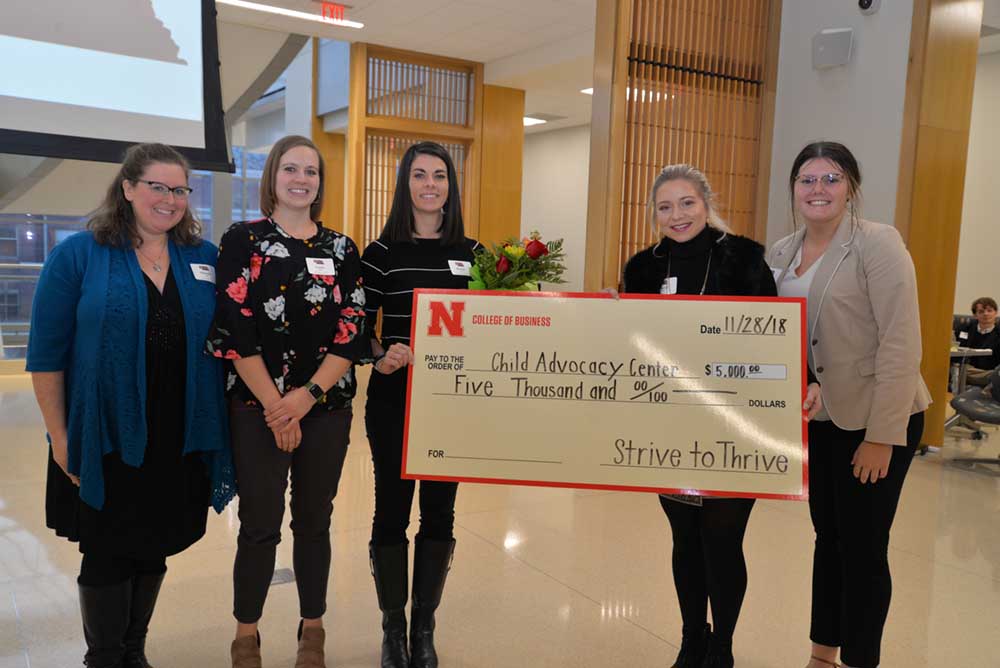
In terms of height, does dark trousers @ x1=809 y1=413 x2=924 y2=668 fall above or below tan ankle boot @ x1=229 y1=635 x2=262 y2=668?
above

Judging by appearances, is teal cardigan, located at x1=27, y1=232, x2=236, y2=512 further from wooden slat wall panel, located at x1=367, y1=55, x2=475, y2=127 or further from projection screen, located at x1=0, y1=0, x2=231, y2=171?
wooden slat wall panel, located at x1=367, y1=55, x2=475, y2=127

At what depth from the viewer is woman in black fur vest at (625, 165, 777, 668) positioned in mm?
2072

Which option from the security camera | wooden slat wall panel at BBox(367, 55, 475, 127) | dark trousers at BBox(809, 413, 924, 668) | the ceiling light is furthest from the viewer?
wooden slat wall panel at BBox(367, 55, 475, 127)

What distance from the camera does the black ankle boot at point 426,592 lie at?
2348 millimetres

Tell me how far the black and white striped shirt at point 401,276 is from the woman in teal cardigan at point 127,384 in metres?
0.45

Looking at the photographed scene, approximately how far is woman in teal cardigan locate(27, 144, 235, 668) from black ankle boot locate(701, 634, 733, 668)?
146 centimetres

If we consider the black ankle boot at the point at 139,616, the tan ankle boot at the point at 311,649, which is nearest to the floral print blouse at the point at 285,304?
the black ankle boot at the point at 139,616

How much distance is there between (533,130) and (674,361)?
41.1ft

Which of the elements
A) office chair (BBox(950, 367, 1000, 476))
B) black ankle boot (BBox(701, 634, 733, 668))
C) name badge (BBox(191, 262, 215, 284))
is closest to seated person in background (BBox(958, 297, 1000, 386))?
office chair (BBox(950, 367, 1000, 476))

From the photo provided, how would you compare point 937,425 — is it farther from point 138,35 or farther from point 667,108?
point 138,35

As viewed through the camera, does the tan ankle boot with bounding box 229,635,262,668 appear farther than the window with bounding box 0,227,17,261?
No

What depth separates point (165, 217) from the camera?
2039mm

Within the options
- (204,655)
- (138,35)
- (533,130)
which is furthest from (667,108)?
(533,130)

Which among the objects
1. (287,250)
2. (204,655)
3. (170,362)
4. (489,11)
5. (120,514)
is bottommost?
(204,655)
